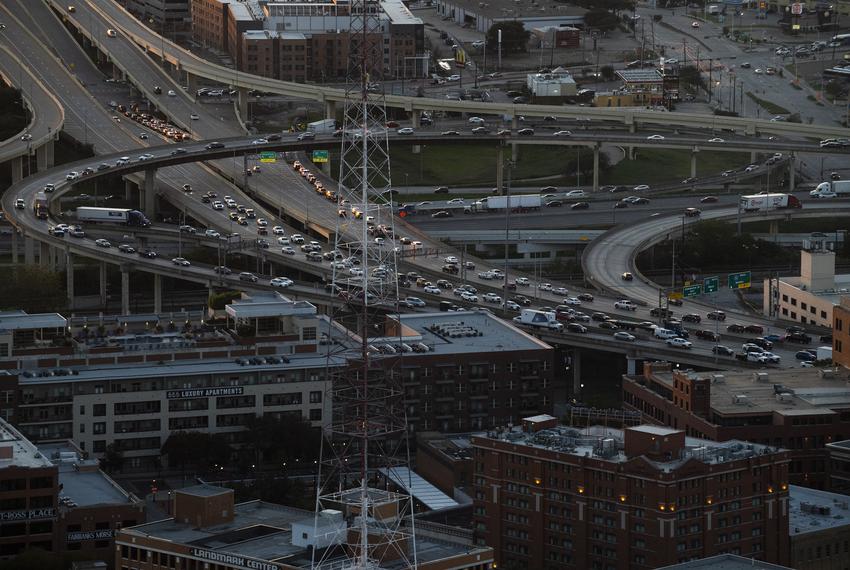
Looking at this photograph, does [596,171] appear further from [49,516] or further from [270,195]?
[49,516]

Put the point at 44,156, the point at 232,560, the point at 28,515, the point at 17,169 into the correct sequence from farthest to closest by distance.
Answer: the point at 44,156 → the point at 17,169 → the point at 28,515 → the point at 232,560

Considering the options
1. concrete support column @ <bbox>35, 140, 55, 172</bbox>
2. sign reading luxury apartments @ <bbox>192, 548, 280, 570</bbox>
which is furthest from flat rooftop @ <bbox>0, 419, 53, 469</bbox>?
concrete support column @ <bbox>35, 140, 55, 172</bbox>

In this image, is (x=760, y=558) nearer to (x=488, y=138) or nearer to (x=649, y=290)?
(x=649, y=290)

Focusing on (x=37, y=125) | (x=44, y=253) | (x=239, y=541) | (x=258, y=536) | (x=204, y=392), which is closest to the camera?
(x=239, y=541)

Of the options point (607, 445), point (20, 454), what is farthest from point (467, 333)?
point (20, 454)

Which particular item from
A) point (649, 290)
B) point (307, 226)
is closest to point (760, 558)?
point (649, 290)

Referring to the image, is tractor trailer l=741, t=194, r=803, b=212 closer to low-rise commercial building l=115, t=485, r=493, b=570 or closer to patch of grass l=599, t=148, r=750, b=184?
patch of grass l=599, t=148, r=750, b=184
